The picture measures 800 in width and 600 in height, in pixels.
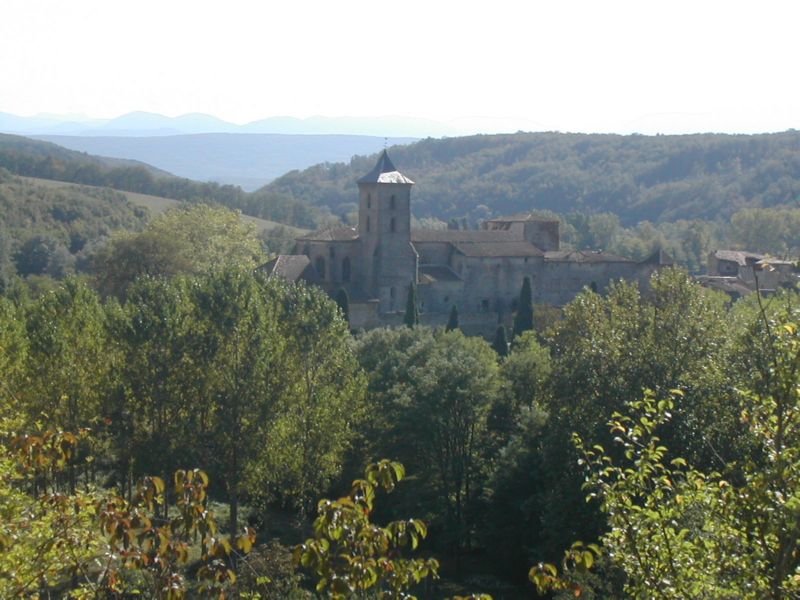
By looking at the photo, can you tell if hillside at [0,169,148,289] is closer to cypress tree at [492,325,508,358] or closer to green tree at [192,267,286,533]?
cypress tree at [492,325,508,358]

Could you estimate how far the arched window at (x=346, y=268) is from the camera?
187 feet

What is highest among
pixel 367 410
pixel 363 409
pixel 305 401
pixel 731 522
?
pixel 731 522

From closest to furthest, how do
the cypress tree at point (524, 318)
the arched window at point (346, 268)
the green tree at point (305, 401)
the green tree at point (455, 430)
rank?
the green tree at point (305, 401) < the green tree at point (455, 430) < the cypress tree at point (524, 318) < the arched window at point (346, 268)

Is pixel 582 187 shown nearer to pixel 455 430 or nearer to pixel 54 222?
pixel 54 222

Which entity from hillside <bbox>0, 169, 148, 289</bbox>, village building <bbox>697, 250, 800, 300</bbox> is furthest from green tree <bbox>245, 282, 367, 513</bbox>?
hillside <bbox>0, 169, 148, 289</bbox>

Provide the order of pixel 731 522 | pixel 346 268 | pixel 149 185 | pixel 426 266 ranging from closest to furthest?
pixel 731 522 → pixel 346 268 → pixel 426 266 → pixel 149 185

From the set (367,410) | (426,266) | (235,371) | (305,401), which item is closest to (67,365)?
(235,371)

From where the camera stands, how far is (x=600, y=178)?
163375 millimetres

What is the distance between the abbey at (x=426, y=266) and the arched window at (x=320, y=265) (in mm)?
58

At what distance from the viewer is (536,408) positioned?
81.8 feet

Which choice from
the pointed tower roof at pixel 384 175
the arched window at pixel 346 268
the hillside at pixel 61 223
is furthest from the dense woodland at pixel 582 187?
the arched window at pixel 346 268

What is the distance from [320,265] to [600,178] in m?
115

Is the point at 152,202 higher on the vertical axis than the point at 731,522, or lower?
lower

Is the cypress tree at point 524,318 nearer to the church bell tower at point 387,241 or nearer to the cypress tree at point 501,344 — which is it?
the cypress tree at point 501,344
